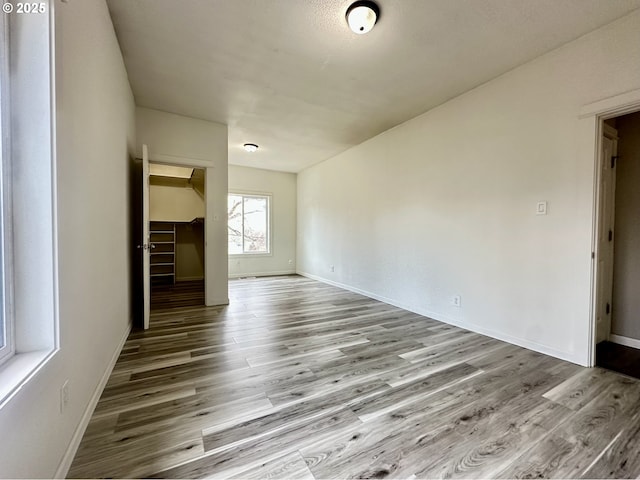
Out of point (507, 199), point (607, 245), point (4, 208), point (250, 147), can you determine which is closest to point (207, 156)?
point (250, 147)

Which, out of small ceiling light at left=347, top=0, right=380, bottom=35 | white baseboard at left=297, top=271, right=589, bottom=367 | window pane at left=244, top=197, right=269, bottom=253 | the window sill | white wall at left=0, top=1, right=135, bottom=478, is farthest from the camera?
window pane at left=244, top=197, right=269, bottom=253

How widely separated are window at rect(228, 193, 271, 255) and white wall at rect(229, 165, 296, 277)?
0.51ft

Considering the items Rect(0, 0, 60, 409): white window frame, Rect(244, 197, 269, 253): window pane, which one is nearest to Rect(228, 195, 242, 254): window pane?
Rect(244, 197, 269, 253): window pane

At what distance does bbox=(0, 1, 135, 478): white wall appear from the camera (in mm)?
1018

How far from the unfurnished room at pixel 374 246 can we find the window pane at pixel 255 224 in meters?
2.51

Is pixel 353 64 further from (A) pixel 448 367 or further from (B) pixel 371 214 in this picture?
(A) pixel 448 367

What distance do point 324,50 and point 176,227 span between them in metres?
5.43

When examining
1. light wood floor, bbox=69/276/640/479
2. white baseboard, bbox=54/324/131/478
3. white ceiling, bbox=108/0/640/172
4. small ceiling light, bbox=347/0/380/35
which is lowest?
light wood floor, bbox=69/276/640/479

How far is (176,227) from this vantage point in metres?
6.43

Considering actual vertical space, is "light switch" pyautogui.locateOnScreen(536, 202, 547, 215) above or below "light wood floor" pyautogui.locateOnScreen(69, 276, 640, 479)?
above

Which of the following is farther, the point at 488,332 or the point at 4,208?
the point at 488,332

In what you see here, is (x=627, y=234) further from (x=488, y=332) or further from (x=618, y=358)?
(x=488, y=332)

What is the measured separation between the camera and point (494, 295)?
293 cm

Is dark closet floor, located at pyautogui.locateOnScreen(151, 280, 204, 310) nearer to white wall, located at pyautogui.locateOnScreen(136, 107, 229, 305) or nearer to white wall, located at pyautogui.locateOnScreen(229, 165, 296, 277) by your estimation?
white wall, located at pyautogui.locateOnScreen(136, 107, 229, 305)
